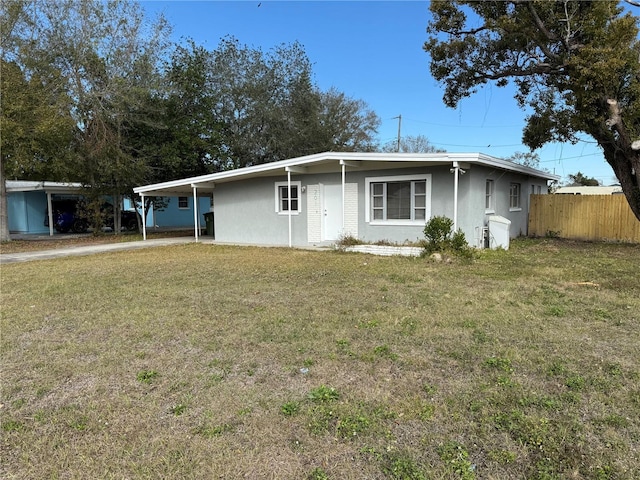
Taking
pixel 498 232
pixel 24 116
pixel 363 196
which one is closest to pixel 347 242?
pixel 363 196

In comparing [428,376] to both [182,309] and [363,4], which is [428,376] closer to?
[182,309]

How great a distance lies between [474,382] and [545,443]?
0.80 m

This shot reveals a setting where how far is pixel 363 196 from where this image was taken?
12422 millimetres

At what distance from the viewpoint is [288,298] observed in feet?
19.8

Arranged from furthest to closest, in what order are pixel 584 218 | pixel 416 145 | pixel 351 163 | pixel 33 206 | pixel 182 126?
pixel 416 145 → pixel 33 206 → pixel 182 126 → pixel 584 218 → pixel 351 163

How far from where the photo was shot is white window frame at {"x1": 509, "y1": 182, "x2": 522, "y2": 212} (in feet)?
47.7

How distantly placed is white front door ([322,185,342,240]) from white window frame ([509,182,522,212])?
6.20m

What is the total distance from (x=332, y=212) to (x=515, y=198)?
23.1ft

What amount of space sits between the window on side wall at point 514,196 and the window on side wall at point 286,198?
293 inches

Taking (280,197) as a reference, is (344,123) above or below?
above

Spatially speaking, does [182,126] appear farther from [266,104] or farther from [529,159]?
[529,159]

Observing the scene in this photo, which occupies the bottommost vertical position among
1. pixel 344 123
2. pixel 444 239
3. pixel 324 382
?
pixel 324 382

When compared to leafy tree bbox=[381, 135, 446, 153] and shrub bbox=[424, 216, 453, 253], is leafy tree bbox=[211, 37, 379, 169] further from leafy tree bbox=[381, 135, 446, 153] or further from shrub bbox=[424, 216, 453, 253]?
leafy tree bbox=[381, 135, 446, 153]

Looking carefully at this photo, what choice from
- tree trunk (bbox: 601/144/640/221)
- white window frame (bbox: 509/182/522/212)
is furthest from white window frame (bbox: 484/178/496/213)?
tree trunk (bbox: 601/144/640/221)
